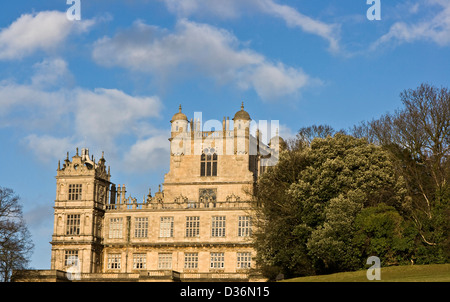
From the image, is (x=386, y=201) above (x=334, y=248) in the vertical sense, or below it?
above

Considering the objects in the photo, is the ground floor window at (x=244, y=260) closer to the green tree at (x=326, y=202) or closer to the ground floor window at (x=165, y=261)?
the ground floor window at (x=165, y=261)

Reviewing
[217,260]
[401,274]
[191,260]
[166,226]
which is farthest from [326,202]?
[166,226]

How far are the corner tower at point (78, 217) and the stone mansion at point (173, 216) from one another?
0.32 feet

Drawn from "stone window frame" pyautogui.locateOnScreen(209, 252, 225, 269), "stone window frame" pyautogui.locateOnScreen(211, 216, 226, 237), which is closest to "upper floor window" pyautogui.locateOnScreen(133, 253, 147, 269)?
"stone window frame" pyautogui.locateOnScreen(209, 252, 225, 269)

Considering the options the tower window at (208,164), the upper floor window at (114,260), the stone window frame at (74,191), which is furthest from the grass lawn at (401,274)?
the stone window frame at (74,191)

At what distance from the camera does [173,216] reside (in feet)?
259

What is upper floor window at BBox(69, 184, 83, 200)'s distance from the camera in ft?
261

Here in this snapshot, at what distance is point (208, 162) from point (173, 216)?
23.0 feet

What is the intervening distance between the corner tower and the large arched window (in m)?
10.4

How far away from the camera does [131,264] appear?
78.7 meters

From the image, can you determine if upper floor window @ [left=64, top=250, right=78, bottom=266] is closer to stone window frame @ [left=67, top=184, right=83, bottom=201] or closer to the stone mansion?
the stone mansion
